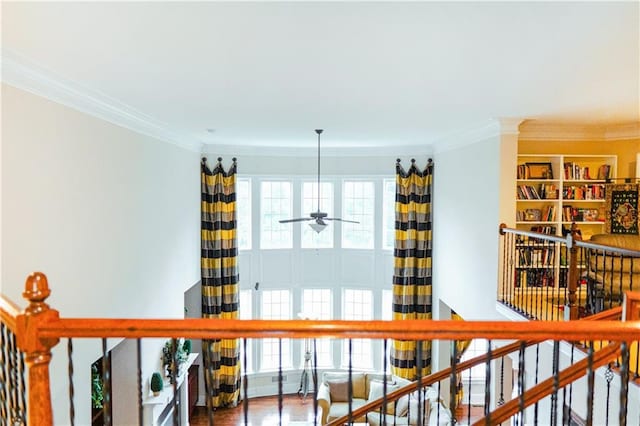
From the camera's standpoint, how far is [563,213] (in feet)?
18.2

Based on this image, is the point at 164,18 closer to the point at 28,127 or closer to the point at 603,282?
the point at 28,127

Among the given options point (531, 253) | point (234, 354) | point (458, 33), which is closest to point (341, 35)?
point (458, 33)

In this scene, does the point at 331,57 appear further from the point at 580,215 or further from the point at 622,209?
the point at 580,215

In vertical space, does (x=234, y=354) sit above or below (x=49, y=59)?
below

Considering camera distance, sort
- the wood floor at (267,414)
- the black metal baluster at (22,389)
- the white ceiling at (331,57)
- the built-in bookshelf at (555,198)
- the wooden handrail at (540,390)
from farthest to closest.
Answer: the wood floor at (267,414), the built-in bookshelf at (555,198), the white ceiling at (331,57), the wooden handrail at (540,390), the black metal baluster at (22,389)

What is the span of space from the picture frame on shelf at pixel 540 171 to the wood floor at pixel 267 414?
426 cm

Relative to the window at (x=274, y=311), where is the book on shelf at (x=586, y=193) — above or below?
above

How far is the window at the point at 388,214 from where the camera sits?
848 centimetres

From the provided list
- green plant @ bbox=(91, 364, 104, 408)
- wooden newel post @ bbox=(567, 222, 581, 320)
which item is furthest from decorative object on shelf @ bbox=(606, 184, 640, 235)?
green plant @ bbox=(91, 364, 104, 408)

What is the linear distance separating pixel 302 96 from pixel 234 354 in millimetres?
5624

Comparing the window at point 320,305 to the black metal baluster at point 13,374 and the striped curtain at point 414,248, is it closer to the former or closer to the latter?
the striped curtain at point 414,248

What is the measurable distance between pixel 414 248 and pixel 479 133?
9.58ft

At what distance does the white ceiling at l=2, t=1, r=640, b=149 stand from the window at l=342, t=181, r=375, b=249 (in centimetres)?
395

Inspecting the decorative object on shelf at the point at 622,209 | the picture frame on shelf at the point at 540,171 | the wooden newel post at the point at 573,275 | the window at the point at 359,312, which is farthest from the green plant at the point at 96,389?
the decorative object on shelf at the point at 622,209
